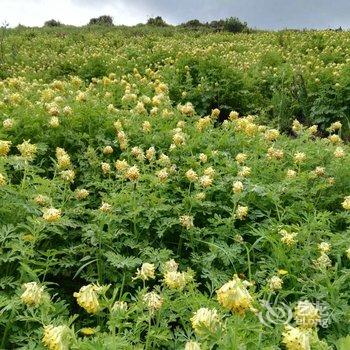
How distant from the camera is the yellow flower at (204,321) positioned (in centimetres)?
172

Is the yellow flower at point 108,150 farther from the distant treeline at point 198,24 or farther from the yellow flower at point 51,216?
the distant treeline at point 198,24

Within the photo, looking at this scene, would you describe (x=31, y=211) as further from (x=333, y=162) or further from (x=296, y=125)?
(x=296, y=125)

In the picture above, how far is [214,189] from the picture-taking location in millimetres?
3459

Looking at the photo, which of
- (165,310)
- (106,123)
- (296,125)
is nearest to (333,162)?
(296,125)

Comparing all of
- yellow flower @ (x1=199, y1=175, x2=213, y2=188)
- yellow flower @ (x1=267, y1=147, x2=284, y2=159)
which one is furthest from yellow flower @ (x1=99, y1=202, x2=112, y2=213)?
yellow flower @ (x1=267, y1=147, x2=284, y2=159)

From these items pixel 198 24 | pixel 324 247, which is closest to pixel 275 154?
pixel 324 247

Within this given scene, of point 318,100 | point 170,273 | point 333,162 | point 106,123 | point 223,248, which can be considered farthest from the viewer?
point 318,100

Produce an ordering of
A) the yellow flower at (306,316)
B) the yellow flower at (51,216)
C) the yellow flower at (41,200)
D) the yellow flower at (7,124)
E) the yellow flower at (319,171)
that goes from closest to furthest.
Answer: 1. the yellow flower at (306,316)
2. the yellow flower at (51,216)
3. the yellow flower at (41,200)
4. the yellow flower at (319,171)
5. the yellow flower at (7,124)

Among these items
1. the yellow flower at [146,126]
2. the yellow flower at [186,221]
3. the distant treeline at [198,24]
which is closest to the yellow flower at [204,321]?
the yellow flower at [186,221]

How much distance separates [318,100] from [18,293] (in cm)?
590

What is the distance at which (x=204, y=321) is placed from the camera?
5.65ft

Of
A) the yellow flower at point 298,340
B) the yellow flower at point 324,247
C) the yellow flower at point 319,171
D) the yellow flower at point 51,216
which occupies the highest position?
the yellow flower at point 298,340

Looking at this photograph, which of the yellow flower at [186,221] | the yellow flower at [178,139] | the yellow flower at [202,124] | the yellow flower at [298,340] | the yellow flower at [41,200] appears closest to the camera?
the yellow flower at [298,340]

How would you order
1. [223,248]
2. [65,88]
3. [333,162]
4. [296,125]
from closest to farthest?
[223,248] < [333,162] < [296,125] < [65,88]
